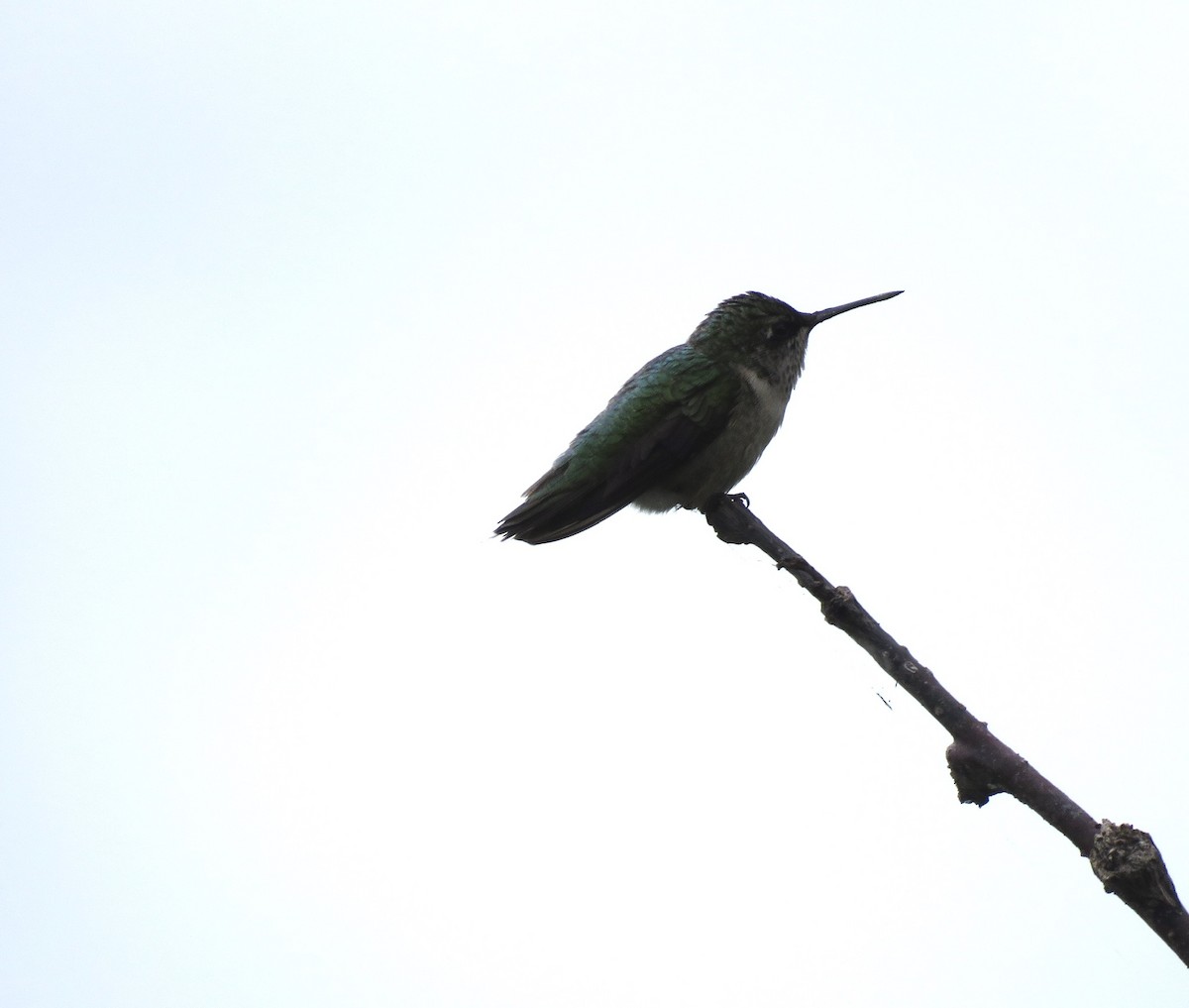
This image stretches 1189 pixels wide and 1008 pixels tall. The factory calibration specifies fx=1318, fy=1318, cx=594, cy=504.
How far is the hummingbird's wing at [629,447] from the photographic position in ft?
29.0

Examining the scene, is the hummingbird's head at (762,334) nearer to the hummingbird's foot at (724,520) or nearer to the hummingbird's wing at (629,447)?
the hummingbird's wing at (629,447)

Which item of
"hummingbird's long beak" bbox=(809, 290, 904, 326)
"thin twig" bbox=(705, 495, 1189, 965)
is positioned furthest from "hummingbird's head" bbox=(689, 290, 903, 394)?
"thin twig" bbox=(705, 495, 1189, 965)

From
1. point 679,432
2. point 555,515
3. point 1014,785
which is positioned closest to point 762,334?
point 679,432

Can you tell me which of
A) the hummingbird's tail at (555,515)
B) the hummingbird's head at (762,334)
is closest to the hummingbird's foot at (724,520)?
the hummingbird's tail at (555,515)

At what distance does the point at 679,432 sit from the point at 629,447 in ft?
1.23

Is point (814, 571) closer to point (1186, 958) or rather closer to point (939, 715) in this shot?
point (939, 715)

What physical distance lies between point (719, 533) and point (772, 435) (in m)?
3.54

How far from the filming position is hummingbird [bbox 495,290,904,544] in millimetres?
8961

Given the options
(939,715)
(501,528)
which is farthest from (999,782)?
(501,528)

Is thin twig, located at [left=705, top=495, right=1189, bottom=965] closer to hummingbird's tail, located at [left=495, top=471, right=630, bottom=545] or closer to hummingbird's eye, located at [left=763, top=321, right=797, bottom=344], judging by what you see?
hummingbird's tail, located at [left=495, top=471, right=630, bottom=545]

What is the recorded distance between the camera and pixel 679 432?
9.40 m

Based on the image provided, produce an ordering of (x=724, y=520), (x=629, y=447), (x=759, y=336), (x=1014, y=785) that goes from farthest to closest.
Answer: (x=759, y=336)
(x=629, y=447)
(x=724, y=520)
(x=1014, y=785)

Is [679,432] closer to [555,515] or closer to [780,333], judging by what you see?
[555,515]

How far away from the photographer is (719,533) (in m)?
6.89
